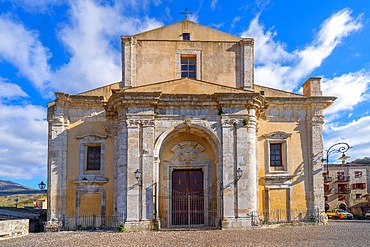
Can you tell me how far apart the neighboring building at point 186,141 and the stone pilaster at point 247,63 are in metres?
0.05

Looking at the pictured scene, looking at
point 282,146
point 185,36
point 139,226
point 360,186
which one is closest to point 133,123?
point 139,226

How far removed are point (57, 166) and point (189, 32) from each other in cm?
944

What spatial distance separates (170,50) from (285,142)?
24.3ft

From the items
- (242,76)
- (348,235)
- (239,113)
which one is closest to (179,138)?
(239,113)

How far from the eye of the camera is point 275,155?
19.2 metres

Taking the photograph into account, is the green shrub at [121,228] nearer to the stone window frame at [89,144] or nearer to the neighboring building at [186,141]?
the neighboring building at [186,141]

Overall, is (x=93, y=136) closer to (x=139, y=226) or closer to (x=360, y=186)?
(x=139, y=226)

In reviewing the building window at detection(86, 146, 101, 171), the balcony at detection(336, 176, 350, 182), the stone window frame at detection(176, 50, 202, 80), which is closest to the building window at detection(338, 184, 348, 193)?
the balcony at detection(336, 176, 350, 182)

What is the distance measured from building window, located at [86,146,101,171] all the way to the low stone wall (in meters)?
4.14

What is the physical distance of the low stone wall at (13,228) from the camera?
555 inches

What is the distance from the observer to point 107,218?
58.7 feet

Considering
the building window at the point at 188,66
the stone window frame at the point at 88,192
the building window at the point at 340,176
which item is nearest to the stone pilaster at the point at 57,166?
the stone window frame at the point at 88,192

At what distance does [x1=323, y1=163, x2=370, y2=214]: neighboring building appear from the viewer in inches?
Answer: 1735

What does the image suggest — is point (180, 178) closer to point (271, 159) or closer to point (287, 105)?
point (271, 159)
